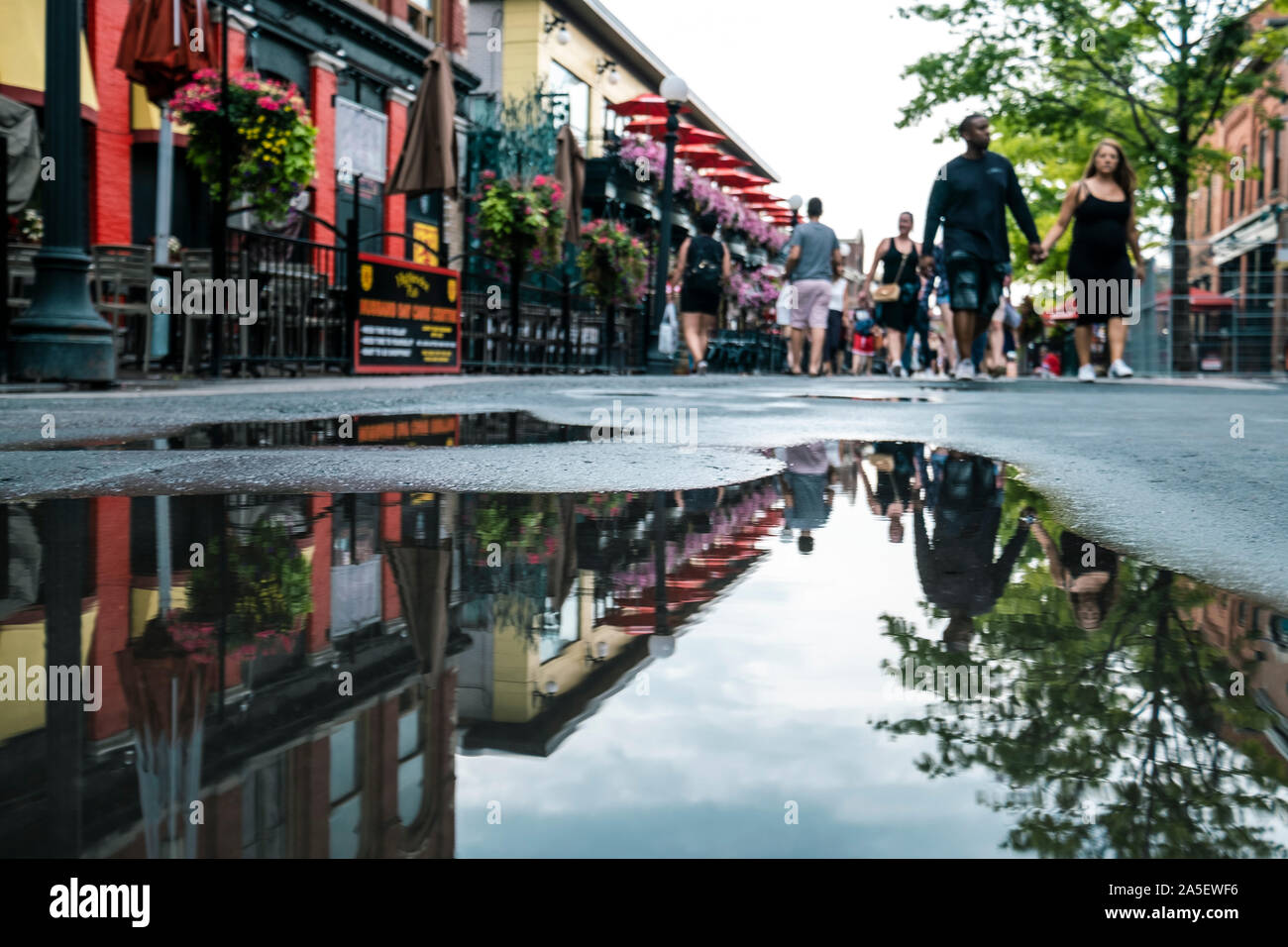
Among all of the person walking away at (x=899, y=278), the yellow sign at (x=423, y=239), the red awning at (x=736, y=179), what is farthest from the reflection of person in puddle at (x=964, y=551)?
the red awning at (x=736, y=179)

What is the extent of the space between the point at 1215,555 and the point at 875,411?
20.1ft

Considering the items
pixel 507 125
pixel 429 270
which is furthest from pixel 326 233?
pixel 507 125

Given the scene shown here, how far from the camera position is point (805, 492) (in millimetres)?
4191

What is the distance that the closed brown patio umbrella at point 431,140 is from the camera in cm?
1705

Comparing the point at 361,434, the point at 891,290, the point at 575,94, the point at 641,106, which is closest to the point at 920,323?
the point at 891,290

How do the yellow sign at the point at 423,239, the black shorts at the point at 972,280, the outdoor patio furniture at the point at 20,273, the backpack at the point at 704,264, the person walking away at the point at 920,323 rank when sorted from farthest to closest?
1. the yellow sign at the point at 423,239
2. the backpack at the point at 704,264
3. the person walking away at the point at 920,323
4. the black shorts at the point at 972,280
5. the outdoor patio furniture at the point at 20,273

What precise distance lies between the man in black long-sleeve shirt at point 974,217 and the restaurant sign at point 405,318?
236 inches

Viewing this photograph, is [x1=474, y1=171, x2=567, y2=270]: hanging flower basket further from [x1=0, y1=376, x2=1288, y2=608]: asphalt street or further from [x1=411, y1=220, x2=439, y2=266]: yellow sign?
[x1=0, y1=376, x2=1288, y2=608]: asphalt street

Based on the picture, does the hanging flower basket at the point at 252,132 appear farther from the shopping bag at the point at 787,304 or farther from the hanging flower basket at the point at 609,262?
the hanging flower basket at the point at 609,262

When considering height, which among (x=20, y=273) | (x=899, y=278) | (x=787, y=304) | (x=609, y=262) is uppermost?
(x=609, y=262)

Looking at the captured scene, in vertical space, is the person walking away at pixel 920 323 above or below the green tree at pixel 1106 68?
below

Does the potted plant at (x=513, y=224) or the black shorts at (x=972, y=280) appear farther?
the potted plant at (x=513, y=224)

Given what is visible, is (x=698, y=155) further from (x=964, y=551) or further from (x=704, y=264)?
(x=964, y=551)

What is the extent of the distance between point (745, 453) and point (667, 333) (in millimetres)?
17747
